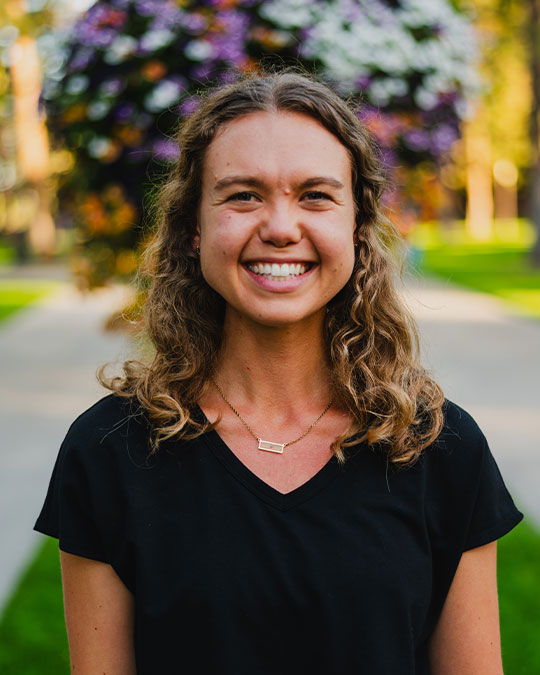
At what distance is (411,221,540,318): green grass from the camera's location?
16672mm

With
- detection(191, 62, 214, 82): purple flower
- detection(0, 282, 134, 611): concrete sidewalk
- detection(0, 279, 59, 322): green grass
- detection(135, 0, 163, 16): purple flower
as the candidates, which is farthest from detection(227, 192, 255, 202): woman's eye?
detection(0, 279, 59, 322): green grass

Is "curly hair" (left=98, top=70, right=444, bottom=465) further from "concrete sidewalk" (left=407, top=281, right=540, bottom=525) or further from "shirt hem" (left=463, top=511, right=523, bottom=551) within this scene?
"concrete sidewalk" (left=407, top=281, right=540, bottom=525)

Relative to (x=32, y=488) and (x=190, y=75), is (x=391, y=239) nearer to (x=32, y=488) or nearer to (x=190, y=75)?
(x=190, y=75)

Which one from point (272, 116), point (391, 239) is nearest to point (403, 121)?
point (391, 239)

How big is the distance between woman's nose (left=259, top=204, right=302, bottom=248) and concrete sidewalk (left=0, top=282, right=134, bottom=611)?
3.31 feet

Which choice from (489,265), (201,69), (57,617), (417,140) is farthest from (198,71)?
(489,265)

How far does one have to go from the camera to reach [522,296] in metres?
16.3

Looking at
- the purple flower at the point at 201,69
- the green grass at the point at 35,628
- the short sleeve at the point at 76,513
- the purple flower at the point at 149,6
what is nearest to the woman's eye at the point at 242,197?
the short sleeve at the point at 76,513

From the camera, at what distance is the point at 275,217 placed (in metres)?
1.63

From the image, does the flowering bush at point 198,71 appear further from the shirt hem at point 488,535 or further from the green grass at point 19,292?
the green grass at point 19,292

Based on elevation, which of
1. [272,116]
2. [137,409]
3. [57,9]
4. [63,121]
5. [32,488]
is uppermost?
[57,9]

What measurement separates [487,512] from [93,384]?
7237 millimetres

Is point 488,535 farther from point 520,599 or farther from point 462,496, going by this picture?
point 520,599

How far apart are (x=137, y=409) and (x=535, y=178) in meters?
21.3
